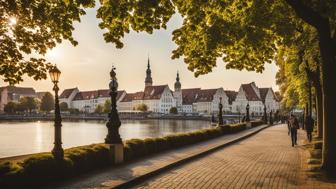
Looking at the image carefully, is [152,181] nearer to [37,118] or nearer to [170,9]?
[170,9]

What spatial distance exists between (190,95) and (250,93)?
28.6 metres

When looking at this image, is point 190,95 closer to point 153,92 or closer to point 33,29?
point 153,92

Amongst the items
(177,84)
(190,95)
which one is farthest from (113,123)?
(177,84)

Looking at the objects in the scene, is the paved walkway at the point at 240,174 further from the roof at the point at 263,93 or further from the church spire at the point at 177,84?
the church spire at the point at 177,84

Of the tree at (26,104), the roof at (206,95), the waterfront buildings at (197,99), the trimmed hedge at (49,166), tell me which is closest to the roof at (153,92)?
the waterfront buildings at (197,99)

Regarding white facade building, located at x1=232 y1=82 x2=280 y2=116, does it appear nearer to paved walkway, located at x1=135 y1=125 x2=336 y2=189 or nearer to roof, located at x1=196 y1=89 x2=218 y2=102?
roof, located at x1=196 y1=89 x2=218 y2=102

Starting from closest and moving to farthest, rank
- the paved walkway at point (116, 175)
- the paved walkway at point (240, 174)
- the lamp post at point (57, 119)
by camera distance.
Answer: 1. the paved walkway at point (116, 175)
2. the paved walkway at point (240, 174)
3. the lamp post at point (57, 119)

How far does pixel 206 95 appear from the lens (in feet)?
567

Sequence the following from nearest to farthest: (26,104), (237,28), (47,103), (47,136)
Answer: (237,28) → (47,136) → (47,103) → (26,104)

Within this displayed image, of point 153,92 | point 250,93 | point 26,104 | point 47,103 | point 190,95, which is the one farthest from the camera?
point 153,92

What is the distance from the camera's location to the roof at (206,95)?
170 meters

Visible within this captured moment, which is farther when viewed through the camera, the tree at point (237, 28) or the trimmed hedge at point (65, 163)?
the tree at point (237, 28)

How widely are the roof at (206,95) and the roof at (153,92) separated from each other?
1710 centimetres

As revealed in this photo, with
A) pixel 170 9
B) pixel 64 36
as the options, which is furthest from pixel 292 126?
pixel 64 36
